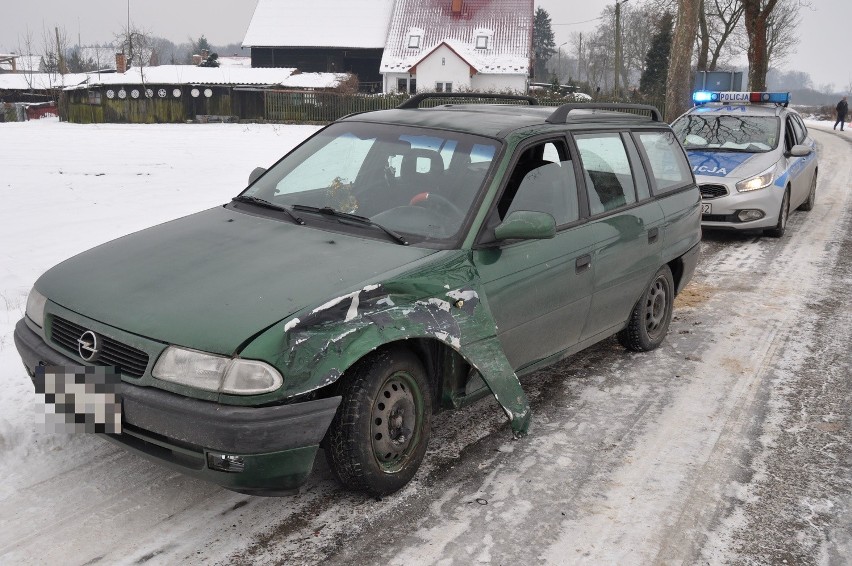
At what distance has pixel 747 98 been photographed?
40.9 feet

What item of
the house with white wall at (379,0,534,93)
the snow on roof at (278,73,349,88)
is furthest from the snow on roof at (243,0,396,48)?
the snow on roof at (278,73,349,88)

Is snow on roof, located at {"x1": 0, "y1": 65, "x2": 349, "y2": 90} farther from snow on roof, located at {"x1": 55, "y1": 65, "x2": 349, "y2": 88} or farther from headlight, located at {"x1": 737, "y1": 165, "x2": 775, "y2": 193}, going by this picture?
headlight, located at {"x1": 737, "y1": 165, "x2": 775, "y2": 193}

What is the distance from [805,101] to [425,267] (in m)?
179

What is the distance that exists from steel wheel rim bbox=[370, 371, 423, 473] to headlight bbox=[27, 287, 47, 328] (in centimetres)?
161

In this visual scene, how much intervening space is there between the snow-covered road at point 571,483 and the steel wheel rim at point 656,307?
0.21 m

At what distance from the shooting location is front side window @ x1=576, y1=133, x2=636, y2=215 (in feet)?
16.3

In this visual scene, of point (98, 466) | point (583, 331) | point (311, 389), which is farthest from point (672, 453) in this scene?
point (98, 466)

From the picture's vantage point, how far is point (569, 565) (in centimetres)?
326

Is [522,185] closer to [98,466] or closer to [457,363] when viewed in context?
[457,363]

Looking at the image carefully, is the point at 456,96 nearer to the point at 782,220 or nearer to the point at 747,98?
the point at 782,220

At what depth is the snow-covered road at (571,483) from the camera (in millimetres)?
3344

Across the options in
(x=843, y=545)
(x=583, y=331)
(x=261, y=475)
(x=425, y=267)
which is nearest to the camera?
(x=261, y=475)

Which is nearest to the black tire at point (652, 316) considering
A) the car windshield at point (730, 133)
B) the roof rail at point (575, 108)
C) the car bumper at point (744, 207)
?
the roof rail at point (575, 108)

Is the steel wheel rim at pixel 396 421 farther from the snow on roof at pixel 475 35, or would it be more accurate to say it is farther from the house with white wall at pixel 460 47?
the snow on roof at pixel 475 35
